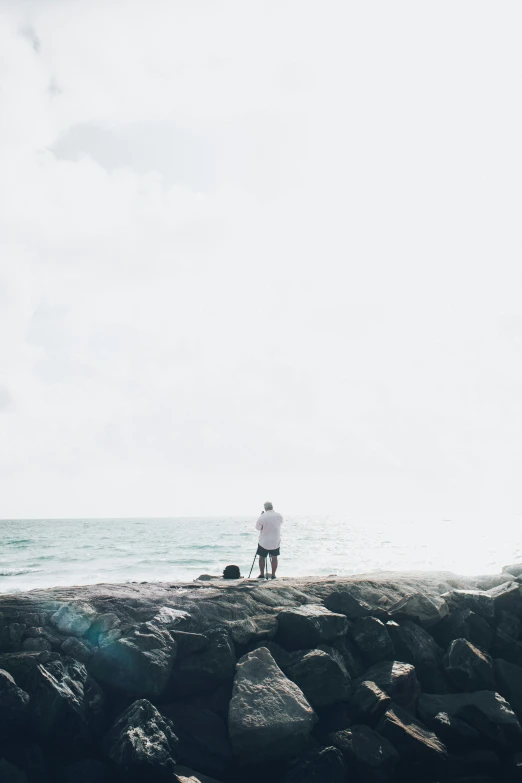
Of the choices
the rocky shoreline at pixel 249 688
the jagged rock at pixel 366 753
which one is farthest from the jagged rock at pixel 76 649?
the jagged rock at pixel 366 753

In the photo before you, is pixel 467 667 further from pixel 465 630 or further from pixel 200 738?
pixel 200 738

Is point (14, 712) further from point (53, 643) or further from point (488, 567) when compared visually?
point (488, 567)

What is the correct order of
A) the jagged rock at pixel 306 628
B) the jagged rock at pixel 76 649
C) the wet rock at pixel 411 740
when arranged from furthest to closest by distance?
the jagged rock at pixel 306 628
the jagged rock at pixel 76 649
the wet rock at pixel 411 740

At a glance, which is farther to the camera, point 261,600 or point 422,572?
point 422,572

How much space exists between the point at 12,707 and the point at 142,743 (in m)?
1.50

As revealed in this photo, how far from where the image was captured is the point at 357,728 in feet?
21.8

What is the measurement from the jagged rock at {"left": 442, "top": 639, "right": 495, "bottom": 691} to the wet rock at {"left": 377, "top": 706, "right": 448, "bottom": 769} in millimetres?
1290

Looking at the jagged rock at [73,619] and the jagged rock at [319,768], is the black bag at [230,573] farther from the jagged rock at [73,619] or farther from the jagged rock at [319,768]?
the jagged rock at [319,768]

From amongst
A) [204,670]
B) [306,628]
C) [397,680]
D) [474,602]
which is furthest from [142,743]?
[474,602]

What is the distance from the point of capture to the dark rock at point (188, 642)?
23.1ft

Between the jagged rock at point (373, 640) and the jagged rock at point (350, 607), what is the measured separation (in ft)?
1.08

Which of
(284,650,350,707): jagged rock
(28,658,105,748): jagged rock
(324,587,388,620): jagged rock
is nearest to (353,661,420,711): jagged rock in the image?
(284,650,350,707): jagged rock

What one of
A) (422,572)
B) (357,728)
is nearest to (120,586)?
(357,728)

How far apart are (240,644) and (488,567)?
2865cm
